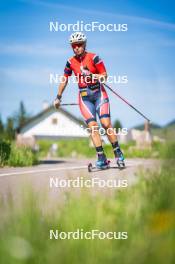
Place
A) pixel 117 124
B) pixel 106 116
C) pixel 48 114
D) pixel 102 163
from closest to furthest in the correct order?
pixel 117 124, pixel 106 116, pixel 102 163, pixel 48 114

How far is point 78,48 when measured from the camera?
204 inches

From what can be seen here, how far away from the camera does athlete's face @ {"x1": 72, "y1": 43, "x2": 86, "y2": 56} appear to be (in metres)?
5.06

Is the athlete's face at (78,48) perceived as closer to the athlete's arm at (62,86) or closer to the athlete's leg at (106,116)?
the athlete's arm at (62,86)

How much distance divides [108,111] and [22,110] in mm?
920

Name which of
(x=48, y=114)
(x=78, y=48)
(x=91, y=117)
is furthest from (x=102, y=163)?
(x=48, y=114)

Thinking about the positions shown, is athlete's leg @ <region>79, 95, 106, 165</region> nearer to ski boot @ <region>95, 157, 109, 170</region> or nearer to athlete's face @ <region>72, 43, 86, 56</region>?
ski boot @ <region>95, 157, 109, 170</region>

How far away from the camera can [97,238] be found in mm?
3268

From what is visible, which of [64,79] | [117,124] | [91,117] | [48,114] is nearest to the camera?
[64,79]

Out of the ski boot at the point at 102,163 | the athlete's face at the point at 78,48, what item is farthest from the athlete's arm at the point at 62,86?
the ski boot at the point at 102,163

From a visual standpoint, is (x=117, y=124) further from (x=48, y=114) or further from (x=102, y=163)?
(x=48, y=114)

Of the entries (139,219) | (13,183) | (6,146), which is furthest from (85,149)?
(139,219)

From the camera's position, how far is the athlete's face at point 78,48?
5062mm

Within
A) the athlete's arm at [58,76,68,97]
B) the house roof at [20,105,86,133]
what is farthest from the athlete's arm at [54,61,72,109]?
the house roof at [20,105,86,133]

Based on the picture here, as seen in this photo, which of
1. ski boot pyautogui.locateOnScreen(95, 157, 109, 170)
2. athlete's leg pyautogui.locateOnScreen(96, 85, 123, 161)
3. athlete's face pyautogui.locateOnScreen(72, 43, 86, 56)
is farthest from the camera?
ski boot pyautogui.locateOnScreen(95, 157, 109, 170)
